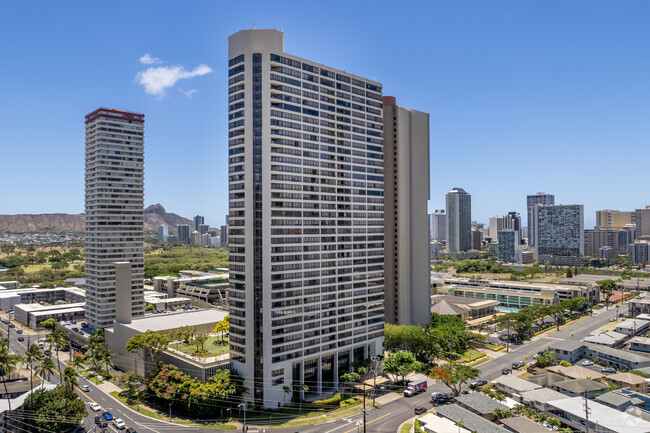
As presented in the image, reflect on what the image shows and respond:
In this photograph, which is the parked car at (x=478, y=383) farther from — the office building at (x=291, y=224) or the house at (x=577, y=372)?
the office building at (x=291, y=224)

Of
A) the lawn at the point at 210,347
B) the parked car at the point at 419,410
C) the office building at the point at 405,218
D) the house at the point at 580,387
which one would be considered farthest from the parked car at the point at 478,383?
the lawn at the point at 210,347

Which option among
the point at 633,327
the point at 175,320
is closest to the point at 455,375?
the point at 175,320

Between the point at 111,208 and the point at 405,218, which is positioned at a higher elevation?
the point at 111,208

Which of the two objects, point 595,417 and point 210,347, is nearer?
point 595,417

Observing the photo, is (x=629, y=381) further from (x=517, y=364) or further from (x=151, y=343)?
(x=151, y=343)

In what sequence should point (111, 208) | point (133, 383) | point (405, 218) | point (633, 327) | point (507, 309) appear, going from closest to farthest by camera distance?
1. point (133, 383)
2. point (633, 327)
3. point (405, 218)
4. point (111, 208)
5. point (507, 309)

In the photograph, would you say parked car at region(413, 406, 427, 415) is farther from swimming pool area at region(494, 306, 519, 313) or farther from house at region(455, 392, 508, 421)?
swimming pool area at region(494, 306, 519, 313)

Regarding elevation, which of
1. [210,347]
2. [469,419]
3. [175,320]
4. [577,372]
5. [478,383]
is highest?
[175,320]

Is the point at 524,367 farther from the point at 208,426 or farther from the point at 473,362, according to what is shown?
the point at 208,426
